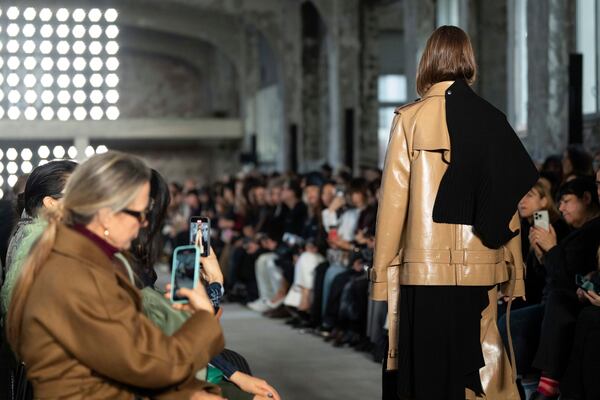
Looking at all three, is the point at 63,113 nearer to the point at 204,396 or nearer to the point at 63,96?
the point at 63,96

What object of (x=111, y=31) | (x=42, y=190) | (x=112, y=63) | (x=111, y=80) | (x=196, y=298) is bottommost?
(x=196, y=298)

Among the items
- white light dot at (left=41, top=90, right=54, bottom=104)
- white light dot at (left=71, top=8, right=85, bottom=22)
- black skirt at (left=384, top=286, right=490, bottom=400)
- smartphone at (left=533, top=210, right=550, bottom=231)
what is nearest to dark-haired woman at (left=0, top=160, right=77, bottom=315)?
black skirt at (left=384, top=286, right=490, bottom=400)

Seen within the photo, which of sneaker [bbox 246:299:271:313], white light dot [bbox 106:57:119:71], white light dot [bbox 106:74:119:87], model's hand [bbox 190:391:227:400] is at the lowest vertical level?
sneaker [bbox 246:299:271:313]

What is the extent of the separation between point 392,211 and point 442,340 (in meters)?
0.49

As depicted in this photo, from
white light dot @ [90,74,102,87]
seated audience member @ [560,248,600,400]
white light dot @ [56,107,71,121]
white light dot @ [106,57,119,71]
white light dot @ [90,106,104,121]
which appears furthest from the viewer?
white light dot @ [90,106,104,121]

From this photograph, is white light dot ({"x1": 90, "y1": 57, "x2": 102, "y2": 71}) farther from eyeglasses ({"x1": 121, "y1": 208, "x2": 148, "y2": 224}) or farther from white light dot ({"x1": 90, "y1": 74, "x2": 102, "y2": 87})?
eyeglasses ({"x1": 121, "y1": 208, "x2": 148, "y2": 224})

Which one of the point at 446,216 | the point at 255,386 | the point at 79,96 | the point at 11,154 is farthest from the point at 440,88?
the point at 11,154

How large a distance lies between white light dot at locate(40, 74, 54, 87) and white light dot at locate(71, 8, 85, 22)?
3.96 feet

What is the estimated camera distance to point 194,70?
82.2 ft

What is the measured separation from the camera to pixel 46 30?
61.7 feet

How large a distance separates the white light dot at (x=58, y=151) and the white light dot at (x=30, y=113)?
2.85 ft

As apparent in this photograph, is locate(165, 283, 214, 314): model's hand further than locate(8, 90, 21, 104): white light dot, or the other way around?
locate(8, 90, 21, 104): white light dot

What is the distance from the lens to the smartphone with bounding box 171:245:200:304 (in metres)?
2.49

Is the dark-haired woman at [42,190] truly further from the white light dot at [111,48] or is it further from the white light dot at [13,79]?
the white light dot at [13,79]
